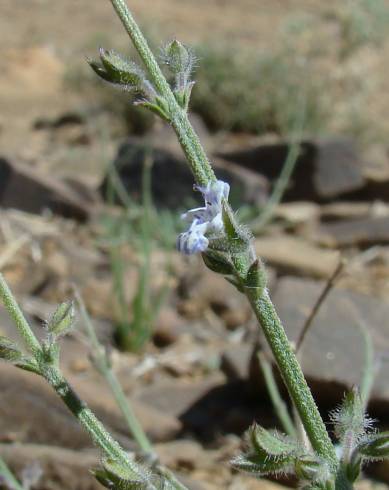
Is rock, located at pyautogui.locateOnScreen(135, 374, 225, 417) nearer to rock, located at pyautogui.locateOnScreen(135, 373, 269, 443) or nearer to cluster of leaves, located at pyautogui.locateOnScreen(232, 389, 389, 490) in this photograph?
rock, located at pyautogui.locateOnScreen(135, 373, 269, 443)

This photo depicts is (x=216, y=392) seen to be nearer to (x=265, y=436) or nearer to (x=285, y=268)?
(x=285, y=268)

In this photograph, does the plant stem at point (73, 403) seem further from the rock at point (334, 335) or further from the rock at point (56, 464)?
the rock at point (334, 335)

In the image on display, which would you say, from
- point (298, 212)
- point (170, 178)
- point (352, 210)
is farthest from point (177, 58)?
point (170, 178)

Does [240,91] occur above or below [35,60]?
below

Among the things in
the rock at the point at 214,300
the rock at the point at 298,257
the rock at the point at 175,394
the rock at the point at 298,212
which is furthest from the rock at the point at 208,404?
the rock at the point at 298,212

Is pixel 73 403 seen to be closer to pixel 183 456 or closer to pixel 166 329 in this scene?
pixel 183 456

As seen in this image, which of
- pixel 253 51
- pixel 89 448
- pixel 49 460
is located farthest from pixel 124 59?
pixel 253 51

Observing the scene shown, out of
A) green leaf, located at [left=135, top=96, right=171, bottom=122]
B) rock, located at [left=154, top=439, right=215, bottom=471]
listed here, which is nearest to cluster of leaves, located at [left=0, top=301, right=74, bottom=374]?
green leaf, located at [left=135, top=96, right=171, bottom=122]

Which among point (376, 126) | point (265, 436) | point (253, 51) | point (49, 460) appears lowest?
point (265, 436)
